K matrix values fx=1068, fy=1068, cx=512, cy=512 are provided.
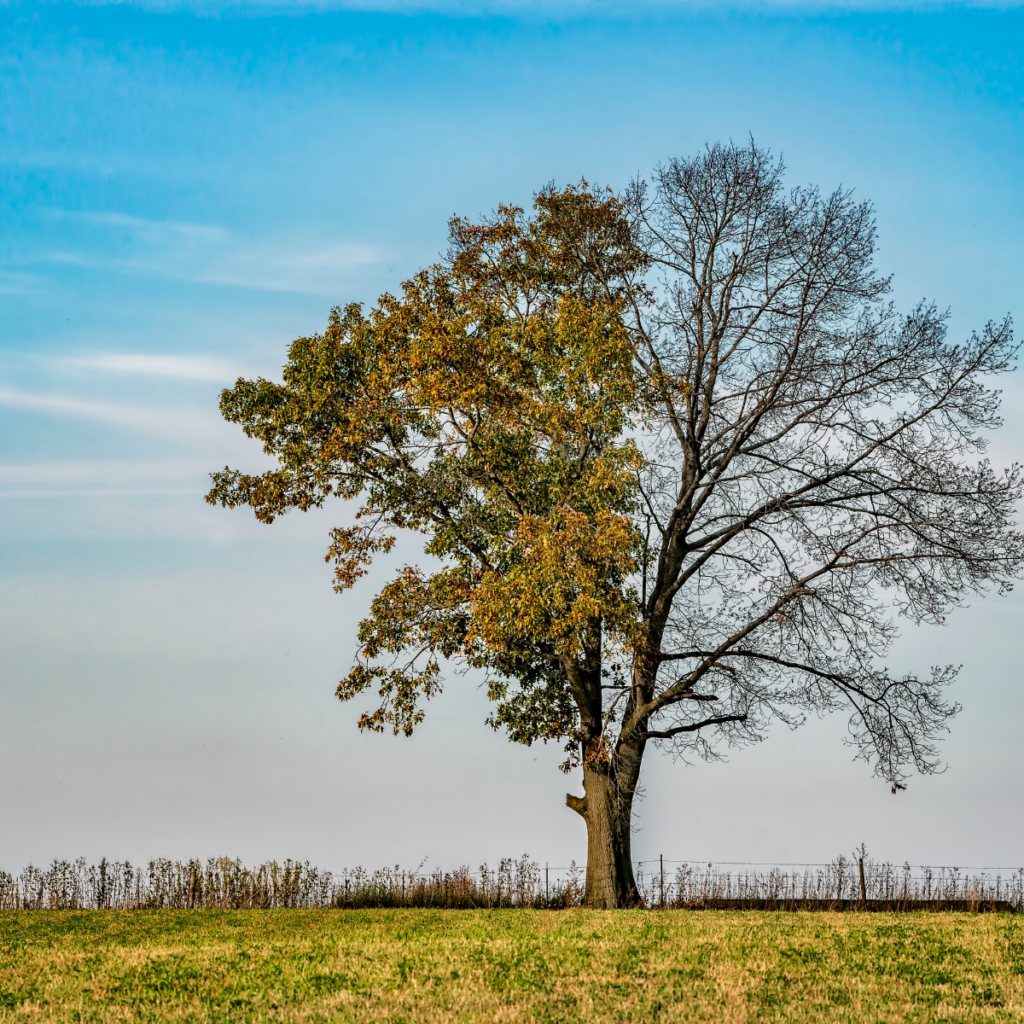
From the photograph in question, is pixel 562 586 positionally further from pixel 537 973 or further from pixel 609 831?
pixel 537 973

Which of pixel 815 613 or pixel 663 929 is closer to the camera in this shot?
pixel 663 929

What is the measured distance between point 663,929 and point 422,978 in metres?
4.59

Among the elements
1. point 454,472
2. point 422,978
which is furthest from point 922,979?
point 454,472

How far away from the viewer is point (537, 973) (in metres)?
10.8

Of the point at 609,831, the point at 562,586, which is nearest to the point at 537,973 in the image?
the point at 562,586

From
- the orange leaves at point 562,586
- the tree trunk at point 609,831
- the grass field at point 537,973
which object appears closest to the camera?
the grass field at point 537,973

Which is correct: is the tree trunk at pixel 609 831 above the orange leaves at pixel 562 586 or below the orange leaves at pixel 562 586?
below

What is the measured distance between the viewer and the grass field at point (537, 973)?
9.52m

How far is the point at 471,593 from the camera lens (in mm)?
18328

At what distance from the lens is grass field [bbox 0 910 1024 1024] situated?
9516 millimetres

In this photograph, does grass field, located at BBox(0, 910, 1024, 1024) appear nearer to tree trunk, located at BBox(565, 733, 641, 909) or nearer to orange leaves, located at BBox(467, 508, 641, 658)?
tree trunk, located at BBox(565, 733, 641, 909)

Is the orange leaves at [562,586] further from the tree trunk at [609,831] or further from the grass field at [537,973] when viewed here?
the grass field at [537,973]

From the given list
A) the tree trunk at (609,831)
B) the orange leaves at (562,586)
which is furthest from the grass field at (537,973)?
the orange leaves at (562,586)

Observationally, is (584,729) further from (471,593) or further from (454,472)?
(454,472)
